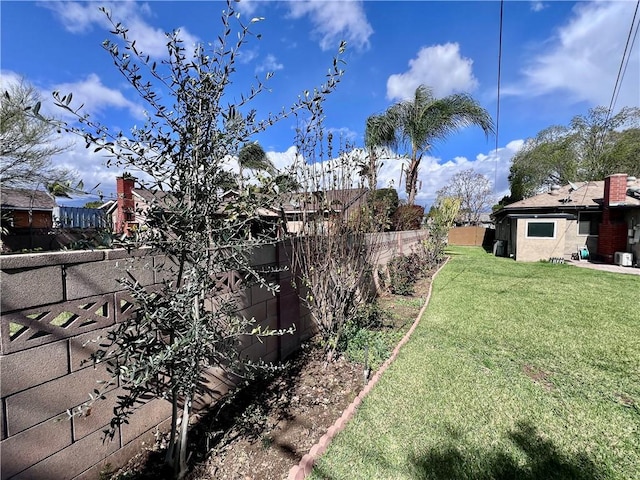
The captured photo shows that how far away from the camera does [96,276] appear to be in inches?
76.5

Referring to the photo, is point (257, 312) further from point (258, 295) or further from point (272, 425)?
point (272, 425)

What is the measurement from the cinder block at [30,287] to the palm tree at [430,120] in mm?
12332

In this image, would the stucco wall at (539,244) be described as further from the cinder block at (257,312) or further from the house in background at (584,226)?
the cinder block at (257,312)

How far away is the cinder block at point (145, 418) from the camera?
2166 mm

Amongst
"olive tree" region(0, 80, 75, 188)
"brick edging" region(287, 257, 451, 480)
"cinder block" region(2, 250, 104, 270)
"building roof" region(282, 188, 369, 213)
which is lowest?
"brick edging" region(287, 257, 451, 480)

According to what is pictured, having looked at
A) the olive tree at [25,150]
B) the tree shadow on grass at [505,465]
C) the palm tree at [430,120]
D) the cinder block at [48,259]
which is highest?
the palm tree at [430,120]

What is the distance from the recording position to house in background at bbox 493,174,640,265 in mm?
13168

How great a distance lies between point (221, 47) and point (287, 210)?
2.20m

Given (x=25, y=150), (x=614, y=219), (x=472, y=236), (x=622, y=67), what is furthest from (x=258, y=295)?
(x=472, y=236)

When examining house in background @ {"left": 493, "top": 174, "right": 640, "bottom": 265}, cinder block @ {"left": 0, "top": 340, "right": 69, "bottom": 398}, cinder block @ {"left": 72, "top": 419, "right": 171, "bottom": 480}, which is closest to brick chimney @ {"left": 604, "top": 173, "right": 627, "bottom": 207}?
house in background @ {"left": 493, "top": 174, "right": 640, "bottom": 265}

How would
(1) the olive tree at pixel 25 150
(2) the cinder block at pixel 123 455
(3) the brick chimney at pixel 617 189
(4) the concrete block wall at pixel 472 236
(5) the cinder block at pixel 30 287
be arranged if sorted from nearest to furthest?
(5) the cinder block at pixel 30 287 → (2) the cinder block at pixel 123 455 → (1) the olive tree at pixel 25 150 → (3) the brick chimney at pixel 617 189 → (4) the concrete block wall at pixel 472 236

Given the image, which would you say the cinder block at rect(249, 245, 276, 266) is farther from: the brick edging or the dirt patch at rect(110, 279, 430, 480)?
the brick edging

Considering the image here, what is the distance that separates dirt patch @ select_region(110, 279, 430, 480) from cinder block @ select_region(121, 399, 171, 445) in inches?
6.5

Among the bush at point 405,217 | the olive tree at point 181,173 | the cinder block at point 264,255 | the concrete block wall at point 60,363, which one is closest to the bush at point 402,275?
the bush at point 405,217
